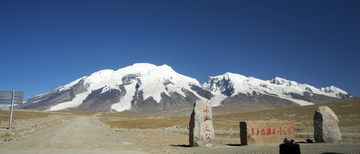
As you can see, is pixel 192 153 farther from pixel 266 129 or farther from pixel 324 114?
pixel 324 114

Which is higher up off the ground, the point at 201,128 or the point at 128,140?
the point at 201,128

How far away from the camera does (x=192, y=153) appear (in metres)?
12.4

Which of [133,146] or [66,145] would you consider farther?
[133,146]

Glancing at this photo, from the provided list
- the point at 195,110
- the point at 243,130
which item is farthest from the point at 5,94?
the point at 243,130

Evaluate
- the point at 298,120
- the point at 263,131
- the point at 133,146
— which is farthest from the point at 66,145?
the point at 298,120

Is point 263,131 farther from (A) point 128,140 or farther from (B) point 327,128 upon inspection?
(A) point 128,140

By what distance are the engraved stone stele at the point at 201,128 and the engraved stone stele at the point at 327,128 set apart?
8.15m

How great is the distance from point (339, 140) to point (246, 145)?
7.14 metres

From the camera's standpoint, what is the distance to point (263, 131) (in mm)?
15414

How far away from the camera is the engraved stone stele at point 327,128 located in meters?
15.7

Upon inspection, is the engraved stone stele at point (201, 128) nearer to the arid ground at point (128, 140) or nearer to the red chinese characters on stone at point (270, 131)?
the arid ground at point (128, 140)

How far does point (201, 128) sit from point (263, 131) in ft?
15.0

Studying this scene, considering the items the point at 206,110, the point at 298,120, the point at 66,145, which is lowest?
the point at 298,120

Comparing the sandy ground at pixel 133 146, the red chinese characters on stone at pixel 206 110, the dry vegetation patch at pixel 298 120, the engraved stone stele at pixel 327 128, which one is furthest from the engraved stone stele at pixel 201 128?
the dry vegetation patch at pixel 298 120
